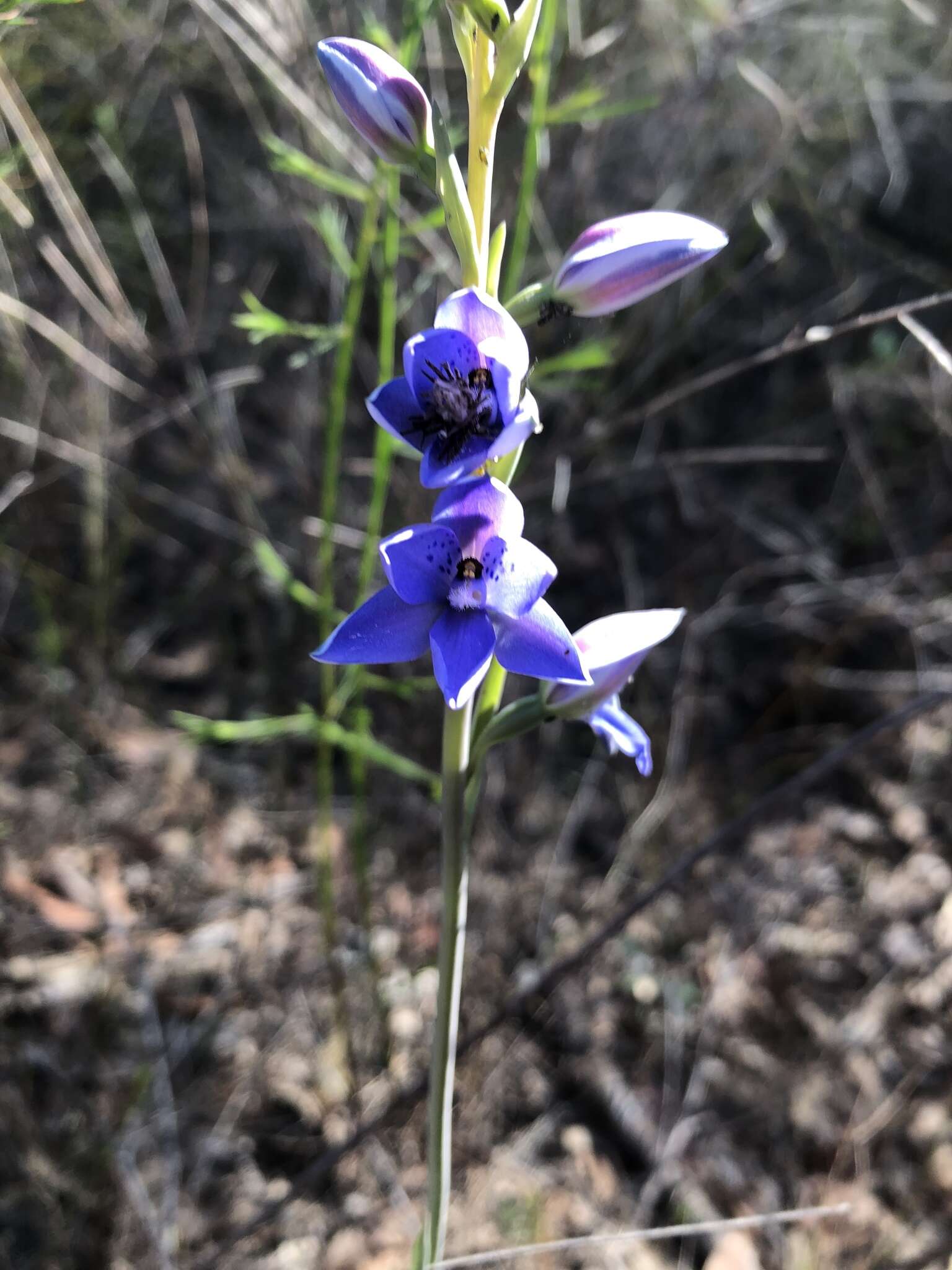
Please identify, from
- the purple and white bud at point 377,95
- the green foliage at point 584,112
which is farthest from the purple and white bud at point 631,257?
the green foliage at point 584,112

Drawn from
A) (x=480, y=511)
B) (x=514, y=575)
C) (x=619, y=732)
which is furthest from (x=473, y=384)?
(x=619, y=732)

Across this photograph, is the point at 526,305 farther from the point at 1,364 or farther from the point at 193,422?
the point at 1,364

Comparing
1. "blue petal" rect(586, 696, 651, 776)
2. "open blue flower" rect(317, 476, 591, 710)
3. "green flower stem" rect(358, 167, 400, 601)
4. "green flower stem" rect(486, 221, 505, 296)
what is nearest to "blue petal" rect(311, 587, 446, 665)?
"open blue flower" rect(317, 476, 591, 710)

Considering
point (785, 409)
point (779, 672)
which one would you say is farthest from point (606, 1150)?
point (785, 409)

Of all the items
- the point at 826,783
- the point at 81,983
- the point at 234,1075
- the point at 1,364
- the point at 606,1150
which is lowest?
the point at 606,1150

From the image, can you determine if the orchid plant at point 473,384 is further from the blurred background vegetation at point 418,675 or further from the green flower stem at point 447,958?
the blurred background vegetation at point 418,675
